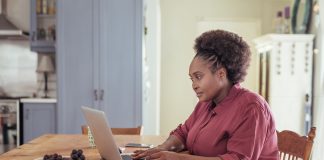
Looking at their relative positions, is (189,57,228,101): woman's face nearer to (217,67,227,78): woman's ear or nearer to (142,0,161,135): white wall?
(217,67,227,78): woman's ear

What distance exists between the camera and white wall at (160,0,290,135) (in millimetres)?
6180

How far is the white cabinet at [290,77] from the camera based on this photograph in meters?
4.21

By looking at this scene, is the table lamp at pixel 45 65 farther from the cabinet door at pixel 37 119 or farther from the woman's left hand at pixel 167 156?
the woman's left hand at pixel 167 156

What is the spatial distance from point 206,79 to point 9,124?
3.31 metres

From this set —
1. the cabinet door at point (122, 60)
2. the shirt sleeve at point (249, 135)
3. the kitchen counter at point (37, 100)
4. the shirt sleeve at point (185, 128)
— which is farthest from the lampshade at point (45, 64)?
the shirt sleeve at point (249, 135)

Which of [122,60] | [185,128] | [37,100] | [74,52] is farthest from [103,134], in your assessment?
[37,100]

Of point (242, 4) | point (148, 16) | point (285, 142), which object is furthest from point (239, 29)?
point (285, 142)

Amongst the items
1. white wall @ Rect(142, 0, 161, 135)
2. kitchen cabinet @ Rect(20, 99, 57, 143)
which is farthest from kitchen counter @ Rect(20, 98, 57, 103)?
white wall @ Rect(142, 0, 161, 135)

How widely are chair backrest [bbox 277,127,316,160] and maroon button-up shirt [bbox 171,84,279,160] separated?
0.23 metres

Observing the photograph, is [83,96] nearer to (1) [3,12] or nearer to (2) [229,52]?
(1) [3,12]

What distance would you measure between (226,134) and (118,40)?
8.77 ft

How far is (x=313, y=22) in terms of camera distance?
4.32 m

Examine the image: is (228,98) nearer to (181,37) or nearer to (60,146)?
(60,146)

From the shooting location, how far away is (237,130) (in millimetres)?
1370
